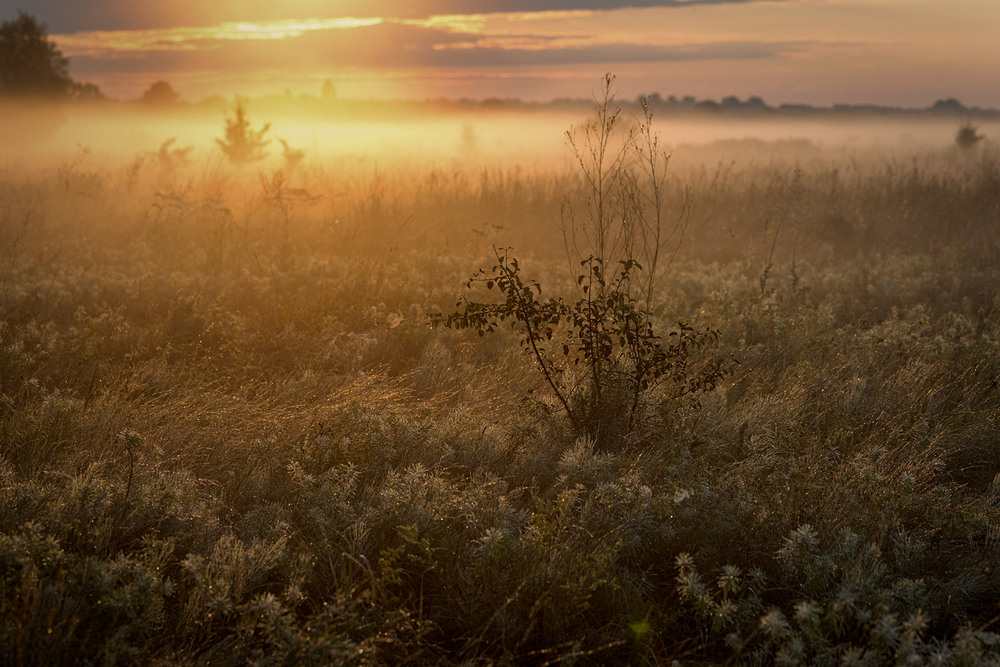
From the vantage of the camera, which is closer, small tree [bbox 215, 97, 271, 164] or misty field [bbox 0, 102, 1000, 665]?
misty field [bbox 0, 102, 1000, 665]

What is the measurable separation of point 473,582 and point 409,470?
824mm

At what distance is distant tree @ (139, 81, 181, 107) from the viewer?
45.7m

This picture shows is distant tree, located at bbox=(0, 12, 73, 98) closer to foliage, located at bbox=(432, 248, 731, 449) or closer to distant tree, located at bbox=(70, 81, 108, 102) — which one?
distant tree, located at bbox=(70, 81, 108, 102)

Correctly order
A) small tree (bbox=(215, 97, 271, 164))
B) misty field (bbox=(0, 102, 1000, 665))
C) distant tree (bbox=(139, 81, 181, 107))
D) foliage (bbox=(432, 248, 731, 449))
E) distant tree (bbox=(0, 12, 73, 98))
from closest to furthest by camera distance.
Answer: misty field (bbox=(0, 102, 1000, 665)) → foliage (bbox=(432, 248, 731, 449)) → small tree (bbox=(215, 97, 271, 164)) → distant tree (bbox=(0, 12, 73, 98)) → distant tree (bbox=(139, 81, 181, 107))

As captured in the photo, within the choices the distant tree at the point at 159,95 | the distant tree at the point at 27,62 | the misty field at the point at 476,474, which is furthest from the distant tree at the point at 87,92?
the misty field at the point at 476,474

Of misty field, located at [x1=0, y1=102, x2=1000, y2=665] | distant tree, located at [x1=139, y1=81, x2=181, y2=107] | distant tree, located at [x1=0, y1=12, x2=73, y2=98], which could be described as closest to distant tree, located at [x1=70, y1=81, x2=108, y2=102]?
distant tree, located at [x1=0, y1=12, x2=73, y2=98]

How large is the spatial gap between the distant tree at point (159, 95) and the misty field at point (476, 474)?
44024 millimetres

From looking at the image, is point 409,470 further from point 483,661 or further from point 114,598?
point 114,598

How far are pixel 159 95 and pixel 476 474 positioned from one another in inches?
2007

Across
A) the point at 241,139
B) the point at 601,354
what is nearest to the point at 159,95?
the point at 241,139

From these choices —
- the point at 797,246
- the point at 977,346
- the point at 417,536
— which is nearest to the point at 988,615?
the point at 417,536

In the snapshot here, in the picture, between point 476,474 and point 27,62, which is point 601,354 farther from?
point 27,62

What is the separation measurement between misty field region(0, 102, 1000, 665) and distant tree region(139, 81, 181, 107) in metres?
44.0

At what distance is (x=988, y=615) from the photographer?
2943 millimetres
